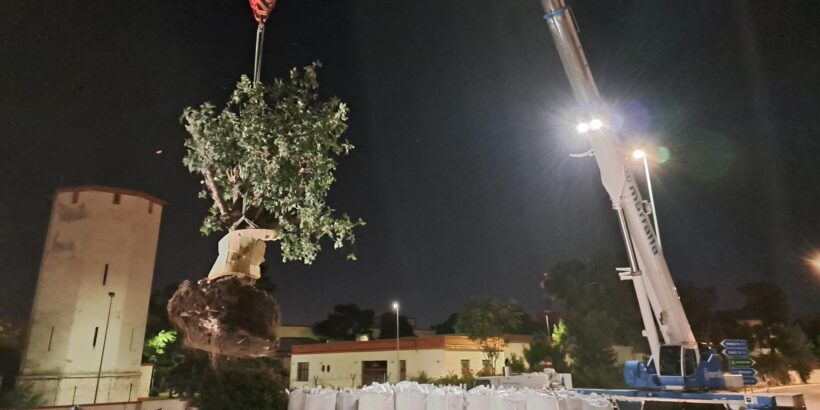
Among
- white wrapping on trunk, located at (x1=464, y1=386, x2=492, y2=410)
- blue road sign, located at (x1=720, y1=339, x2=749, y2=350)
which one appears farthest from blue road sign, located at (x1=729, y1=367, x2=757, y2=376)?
white wrapping on trunk, located at (x1=464, y1=386, x2=492, y2=410)

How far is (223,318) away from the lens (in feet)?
22.9

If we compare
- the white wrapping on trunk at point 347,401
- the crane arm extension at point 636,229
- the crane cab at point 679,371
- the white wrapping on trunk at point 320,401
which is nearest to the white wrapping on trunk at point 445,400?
the white wrapping on trunk at point 347,401

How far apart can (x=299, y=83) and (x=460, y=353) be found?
104 ft

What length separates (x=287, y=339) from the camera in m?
63.2

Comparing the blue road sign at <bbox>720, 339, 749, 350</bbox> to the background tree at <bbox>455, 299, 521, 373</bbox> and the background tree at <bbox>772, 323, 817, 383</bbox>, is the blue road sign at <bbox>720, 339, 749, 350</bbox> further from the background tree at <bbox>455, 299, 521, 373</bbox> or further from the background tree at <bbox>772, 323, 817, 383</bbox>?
the background tree at <bbox>772, 323, 817, 383</bbox>

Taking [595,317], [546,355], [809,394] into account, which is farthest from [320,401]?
[809,394]

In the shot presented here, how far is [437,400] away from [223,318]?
324cm

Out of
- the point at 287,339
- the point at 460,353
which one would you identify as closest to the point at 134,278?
the point at 460,353

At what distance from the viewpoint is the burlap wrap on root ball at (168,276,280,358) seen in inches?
275

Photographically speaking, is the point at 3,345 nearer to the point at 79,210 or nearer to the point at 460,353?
the point at 79,210

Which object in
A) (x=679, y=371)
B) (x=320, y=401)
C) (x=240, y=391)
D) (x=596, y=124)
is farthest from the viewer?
(x=596, y=124)

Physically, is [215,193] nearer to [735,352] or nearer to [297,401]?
[297,401]

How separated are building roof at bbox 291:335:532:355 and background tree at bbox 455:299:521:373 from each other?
0.75 metres

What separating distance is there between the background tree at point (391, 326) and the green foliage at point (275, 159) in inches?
2529
